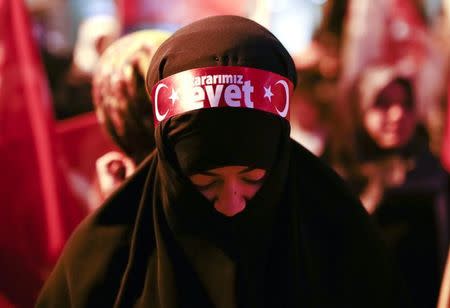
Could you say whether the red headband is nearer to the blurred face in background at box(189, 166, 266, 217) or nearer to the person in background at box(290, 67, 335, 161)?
the blurred face in background at box(189, 166, 266, 217)

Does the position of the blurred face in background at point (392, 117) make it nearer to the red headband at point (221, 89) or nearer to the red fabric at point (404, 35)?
the red fabric at point (404, 35)

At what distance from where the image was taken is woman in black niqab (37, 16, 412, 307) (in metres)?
1.03

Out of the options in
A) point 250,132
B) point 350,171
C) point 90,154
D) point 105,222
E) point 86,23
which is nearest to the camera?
point 250,132

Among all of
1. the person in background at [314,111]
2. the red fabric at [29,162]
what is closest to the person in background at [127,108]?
the red fabric at [29,162]

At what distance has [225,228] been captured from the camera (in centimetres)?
110

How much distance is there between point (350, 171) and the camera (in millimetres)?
2324

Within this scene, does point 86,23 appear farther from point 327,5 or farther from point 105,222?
point 105,222

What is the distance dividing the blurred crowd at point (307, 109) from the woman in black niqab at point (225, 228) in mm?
628

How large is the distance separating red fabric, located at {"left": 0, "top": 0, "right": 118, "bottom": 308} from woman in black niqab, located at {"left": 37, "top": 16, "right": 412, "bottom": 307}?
2.56ft

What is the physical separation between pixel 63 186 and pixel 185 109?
1115mm

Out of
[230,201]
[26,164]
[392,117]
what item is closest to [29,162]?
[26,164]

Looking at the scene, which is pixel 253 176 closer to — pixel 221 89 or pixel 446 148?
pixel 221 89

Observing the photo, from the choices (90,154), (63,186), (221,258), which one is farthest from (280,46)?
(63,186)

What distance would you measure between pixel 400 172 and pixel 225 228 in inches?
52.2
